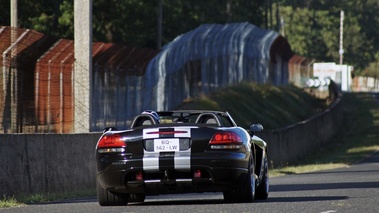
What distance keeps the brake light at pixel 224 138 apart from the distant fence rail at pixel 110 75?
7.17 m

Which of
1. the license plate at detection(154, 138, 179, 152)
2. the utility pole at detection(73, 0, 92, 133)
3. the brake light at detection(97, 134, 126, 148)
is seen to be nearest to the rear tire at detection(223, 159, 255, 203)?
the license plate at detection(154, 138, 179, 152)

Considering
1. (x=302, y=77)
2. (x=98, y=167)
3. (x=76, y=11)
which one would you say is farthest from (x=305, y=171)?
(x=302, y=77)

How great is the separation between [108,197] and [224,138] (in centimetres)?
148

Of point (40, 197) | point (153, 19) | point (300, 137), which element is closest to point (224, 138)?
point (40, 197)

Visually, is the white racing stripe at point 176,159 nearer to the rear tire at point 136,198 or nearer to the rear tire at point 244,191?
the rear tire at point 244,191

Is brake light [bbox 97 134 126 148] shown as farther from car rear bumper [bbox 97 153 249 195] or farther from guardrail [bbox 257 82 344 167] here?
guardrail [bbox 257 82 344 167]

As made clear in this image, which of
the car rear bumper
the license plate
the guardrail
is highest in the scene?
the license plate

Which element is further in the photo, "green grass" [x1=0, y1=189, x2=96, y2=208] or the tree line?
the tree line

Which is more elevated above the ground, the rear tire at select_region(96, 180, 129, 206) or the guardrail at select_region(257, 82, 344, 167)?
the rear tire at select_region(96, 180, 129, 206)

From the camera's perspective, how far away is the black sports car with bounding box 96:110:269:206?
Result: 13.8m

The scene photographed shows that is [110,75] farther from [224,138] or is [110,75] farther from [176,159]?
[176,159]

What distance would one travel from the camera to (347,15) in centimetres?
17350

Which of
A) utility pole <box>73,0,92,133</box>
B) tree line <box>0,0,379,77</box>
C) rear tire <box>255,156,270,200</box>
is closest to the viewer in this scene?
rear tire <box>255,156,270,200</box>

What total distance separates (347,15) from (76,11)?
15305 centimetres
